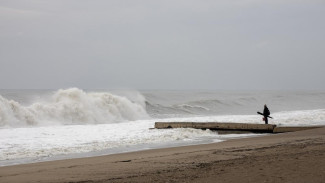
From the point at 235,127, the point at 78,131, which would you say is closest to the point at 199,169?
the point at 235,127

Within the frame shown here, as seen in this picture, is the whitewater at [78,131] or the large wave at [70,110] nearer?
the whitewater at [78,131]

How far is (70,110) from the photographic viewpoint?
26.3m

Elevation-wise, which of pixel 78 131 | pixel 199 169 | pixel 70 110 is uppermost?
pixel 70 110

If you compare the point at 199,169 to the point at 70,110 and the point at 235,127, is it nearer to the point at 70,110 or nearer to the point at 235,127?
the point at 235,127

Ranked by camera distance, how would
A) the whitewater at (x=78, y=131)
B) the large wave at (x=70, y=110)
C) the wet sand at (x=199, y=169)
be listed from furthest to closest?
1. the large wave at (x=70, y=110)
2. the whitewater at (x=78, y=131)
3. the wet sand at (x=199, y=169)

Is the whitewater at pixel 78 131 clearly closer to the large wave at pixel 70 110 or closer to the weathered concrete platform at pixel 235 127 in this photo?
the large wave at pixel 70 110

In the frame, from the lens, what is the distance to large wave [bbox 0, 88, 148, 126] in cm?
2254

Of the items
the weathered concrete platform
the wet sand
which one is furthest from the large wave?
the wet sand

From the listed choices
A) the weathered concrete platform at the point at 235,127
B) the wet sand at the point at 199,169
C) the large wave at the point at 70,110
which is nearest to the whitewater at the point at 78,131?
the large wave at the point at 70,110

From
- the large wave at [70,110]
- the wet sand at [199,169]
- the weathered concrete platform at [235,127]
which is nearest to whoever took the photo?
the wet sand at [199,169]

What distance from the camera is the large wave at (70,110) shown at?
22539 mm

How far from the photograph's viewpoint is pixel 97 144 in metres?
12.6

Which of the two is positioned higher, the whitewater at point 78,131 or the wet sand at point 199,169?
the whitewater at point 78,131

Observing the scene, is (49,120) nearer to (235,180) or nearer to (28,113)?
(28,113)
